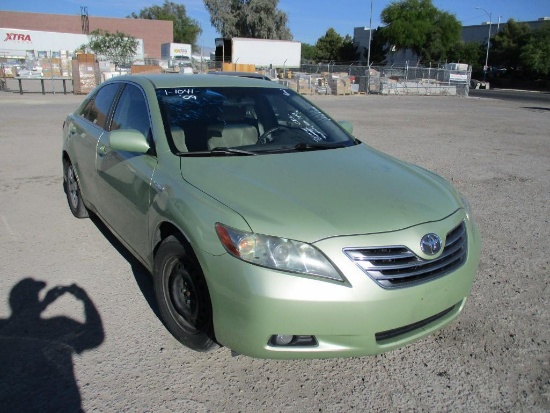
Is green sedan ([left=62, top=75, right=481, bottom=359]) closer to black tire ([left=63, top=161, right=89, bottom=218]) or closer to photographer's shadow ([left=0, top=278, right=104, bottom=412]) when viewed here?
photographer's shadow ([left=0, top=278, right=104, bottom=412])

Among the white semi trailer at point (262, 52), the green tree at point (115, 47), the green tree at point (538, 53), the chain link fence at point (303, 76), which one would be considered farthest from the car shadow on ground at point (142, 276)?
the green tree at point (538, 53)

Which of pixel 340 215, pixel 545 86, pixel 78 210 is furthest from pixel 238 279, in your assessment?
pixel 545 86

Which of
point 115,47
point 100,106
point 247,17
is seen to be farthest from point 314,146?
point 247,17

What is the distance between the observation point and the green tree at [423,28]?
6862 centimetres

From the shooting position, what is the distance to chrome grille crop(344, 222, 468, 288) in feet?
7.79

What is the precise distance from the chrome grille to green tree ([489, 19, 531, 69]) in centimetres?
7223

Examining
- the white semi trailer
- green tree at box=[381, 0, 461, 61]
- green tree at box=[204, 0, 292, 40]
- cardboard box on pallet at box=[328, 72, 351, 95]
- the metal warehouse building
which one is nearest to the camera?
cardboard box on pallet at box=[328, 72, 351, 95]

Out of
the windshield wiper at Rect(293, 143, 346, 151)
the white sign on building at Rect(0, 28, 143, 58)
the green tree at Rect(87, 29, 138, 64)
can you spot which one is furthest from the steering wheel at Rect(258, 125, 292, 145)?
the white sign on building at Rect(0, 28, 143, 58)

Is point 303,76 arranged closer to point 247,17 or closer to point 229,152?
point 229,152

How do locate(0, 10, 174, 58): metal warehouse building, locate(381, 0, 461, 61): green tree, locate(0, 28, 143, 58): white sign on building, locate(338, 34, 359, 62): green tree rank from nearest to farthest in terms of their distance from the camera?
locate(0, 28, 143, 58): white sign on building, locate(0, 10, 174, 58): metal warehouse building, locate(381, 0, 461, 61): green tree, locate(338, 34, 359, 62): green tree

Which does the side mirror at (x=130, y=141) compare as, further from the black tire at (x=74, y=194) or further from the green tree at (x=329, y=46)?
the green tree at (x=329, y=46)

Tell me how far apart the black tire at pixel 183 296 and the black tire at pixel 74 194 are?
254 cm

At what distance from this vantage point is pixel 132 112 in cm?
384

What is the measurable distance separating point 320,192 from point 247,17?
214 feet
